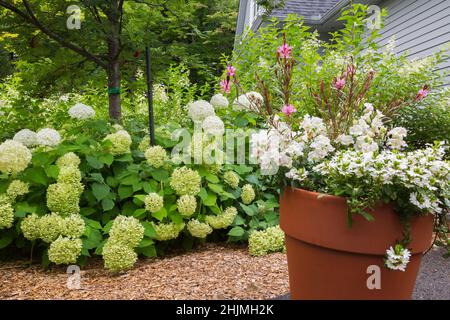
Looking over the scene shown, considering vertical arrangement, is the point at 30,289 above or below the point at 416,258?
below

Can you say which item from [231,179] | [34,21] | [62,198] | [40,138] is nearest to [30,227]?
[62,198]

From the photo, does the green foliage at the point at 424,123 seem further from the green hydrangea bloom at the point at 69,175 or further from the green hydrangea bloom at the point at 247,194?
the green hydrangea bloom at the point at 69,175

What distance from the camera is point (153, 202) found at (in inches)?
102

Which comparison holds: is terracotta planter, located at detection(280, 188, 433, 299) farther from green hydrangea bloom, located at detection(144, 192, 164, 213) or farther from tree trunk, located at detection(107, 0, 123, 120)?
tree trunk, located at detection(107, 0, 123, 120)

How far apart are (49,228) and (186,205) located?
0.82 m

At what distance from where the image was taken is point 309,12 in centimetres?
978

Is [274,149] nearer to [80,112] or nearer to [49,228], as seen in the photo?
[49,228]

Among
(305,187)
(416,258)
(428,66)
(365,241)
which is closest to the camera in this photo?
(365,241)

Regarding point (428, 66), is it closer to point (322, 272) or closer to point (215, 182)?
point (215, 182)

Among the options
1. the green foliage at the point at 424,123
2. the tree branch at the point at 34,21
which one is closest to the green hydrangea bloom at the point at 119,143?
the tree branch at the point at 34,21

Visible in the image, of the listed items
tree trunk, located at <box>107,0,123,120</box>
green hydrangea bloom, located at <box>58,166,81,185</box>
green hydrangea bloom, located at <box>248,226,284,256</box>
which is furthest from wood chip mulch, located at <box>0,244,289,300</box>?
tree trunk, located at <box>107,0,123,120</box>

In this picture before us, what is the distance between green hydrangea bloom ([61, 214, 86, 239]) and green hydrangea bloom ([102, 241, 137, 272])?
22 cm
